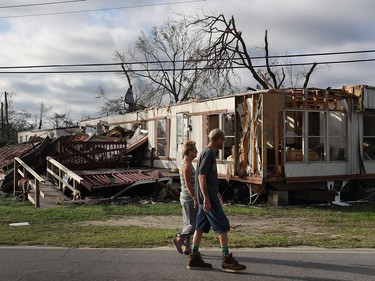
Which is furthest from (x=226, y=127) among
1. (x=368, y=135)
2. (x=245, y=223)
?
(x=245, y=223)

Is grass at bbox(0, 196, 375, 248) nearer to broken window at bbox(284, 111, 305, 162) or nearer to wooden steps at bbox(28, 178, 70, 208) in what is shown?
wooden steps at bbox(28, 178, 70, 208)

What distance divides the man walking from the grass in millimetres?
1529

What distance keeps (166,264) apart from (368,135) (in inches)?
467

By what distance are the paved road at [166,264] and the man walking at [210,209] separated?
0.50ft

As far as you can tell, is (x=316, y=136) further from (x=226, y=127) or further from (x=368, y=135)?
(x=226, y=127)

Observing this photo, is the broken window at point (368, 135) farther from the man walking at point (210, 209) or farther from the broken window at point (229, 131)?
the man walking at point (210, 209)

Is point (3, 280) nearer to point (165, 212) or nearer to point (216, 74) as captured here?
point (165, 212)

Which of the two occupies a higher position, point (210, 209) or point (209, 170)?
point (209, 170)

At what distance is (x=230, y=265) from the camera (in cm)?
602

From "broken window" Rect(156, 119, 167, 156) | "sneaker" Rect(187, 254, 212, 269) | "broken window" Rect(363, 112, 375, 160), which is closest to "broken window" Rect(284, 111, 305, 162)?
"broken window" Rect(363, 112, 375, 160)

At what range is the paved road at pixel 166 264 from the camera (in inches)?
231

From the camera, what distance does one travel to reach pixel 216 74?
30281 mm

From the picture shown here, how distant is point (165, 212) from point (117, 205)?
2136 millimetres

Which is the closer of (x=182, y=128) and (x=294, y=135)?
(x=294, y=135)
